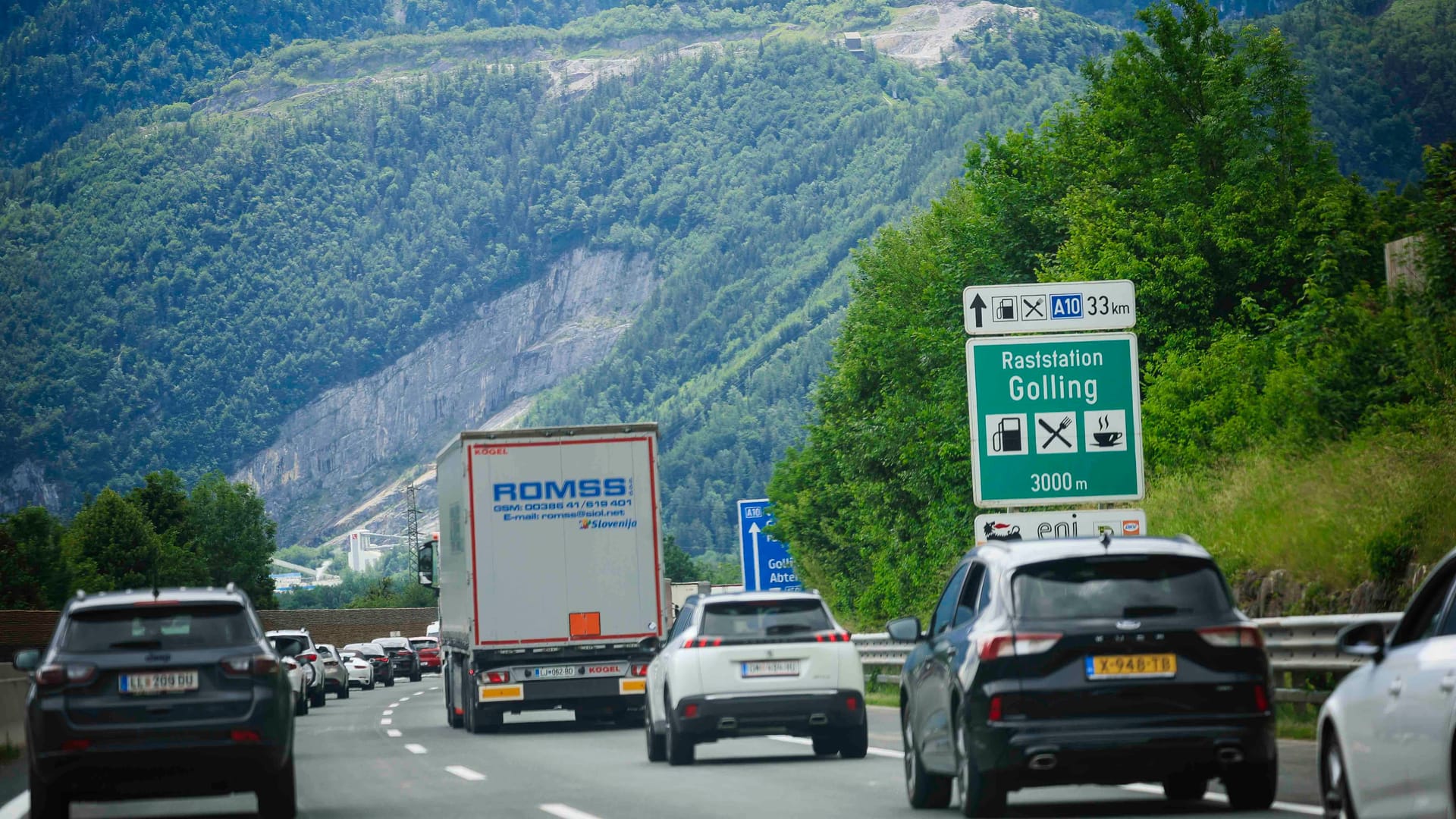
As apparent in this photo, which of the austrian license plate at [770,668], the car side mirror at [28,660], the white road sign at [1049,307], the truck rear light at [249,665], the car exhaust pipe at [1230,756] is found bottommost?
the car exhaust pipe at [1230,756]

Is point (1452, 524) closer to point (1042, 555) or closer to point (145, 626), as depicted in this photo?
point (1042, 555)

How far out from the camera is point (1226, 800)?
39.2 feet

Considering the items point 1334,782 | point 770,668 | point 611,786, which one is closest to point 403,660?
point 770,668

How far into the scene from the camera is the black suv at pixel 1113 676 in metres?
10.3

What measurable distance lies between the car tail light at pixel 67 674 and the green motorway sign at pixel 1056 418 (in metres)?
10.6

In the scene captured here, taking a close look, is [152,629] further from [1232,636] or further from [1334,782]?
[1334,782]

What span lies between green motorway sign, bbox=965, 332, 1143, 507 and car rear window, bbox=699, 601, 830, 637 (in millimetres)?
3554

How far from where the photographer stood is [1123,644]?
33.8ft

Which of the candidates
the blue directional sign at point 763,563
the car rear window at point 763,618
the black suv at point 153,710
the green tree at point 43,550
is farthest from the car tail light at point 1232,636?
the green tree at point 43,550

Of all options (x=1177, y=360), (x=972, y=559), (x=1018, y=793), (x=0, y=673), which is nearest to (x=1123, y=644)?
(x=972, y=559)

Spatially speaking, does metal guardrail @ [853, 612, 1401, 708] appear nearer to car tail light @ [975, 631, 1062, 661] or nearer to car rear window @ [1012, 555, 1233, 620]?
car rear window @ [1012, 555, 1233, 620]

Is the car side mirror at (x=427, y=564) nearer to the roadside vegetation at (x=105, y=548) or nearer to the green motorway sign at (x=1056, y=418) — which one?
the green motorway sign at (x=1056, y=418)

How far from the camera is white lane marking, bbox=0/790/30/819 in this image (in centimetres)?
1429

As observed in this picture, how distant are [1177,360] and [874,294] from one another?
24.4 meters
